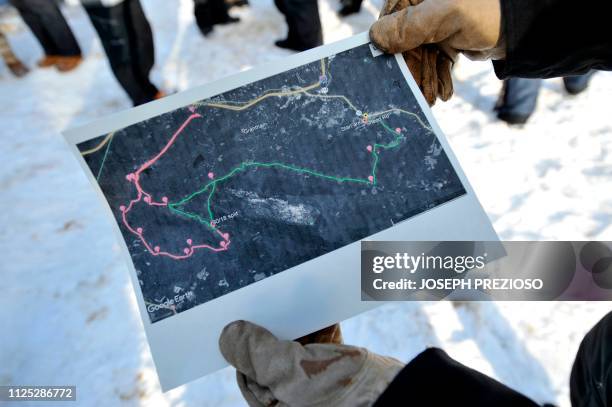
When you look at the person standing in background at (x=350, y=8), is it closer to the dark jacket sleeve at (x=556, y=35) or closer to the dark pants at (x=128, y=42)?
the dark pants at (x=128, y=42)

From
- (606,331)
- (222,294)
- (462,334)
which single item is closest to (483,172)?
(462,334)

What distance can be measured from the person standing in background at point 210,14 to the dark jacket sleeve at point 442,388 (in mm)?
2906

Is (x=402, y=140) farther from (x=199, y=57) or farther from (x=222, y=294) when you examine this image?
(x=199, y=57)

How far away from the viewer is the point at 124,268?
5.50 ft

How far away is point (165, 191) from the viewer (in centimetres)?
73

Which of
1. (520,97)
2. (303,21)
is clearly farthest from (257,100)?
(303,21)

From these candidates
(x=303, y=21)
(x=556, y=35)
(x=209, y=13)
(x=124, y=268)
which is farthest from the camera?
(x=209, y=13)

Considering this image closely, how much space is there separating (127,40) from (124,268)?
46.5 inches

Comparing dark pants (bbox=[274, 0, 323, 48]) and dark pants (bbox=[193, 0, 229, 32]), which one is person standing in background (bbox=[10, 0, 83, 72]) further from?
dark pants (bbox=[274, 0, 323, 48])

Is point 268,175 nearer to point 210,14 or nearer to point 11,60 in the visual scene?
point 210,14

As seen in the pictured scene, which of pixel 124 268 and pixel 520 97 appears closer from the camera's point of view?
pixel 124 268

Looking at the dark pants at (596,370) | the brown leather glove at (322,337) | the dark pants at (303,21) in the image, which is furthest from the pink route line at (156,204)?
the dark pants at (303,21)

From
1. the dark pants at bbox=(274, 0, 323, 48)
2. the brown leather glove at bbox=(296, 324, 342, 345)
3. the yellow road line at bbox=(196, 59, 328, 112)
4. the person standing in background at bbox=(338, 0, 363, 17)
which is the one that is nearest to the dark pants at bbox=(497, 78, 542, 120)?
the dark pants at bbox=(274, 0, 323, 48)

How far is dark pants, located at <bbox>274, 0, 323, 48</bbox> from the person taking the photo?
2318 millimetres
